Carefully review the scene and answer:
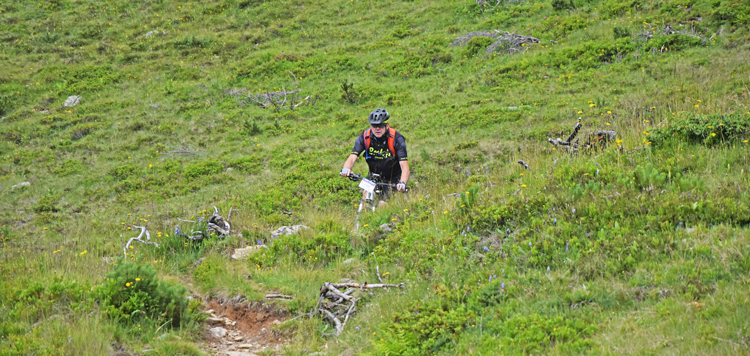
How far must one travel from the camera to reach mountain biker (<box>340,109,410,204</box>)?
8.06 m

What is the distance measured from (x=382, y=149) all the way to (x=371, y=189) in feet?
4.67

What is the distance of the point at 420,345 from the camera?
3996 millimetres

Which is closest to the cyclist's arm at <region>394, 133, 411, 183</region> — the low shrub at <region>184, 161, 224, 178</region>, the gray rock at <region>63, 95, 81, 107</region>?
the low shrub at <region>184, 161, 224, 178</region>

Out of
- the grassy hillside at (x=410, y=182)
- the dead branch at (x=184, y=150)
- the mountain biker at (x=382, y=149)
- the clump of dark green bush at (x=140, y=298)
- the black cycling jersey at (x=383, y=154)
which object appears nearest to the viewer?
the grassy hillside at (x=410, y=182)

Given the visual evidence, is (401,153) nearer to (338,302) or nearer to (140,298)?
(338,302)

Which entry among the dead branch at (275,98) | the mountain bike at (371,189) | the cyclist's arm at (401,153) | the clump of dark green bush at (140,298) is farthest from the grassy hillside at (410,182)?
the cyclist's arm at (401,153)

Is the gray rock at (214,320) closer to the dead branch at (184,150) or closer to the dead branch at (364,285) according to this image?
the dead branch at (364,285)

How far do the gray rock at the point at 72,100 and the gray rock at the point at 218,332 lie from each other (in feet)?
A: 63.3

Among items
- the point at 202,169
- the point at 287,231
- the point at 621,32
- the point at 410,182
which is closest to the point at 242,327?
the point at 287,231

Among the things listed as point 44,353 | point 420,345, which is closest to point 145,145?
point 44,353

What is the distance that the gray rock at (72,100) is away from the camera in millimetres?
20078

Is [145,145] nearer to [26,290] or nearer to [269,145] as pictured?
[269,145]

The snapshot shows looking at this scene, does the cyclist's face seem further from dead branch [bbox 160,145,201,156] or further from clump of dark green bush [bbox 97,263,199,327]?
dead branch [bbox 160,145,201,156]

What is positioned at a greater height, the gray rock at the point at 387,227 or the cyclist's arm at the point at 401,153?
the cyclist's arm at the point at 401,153
